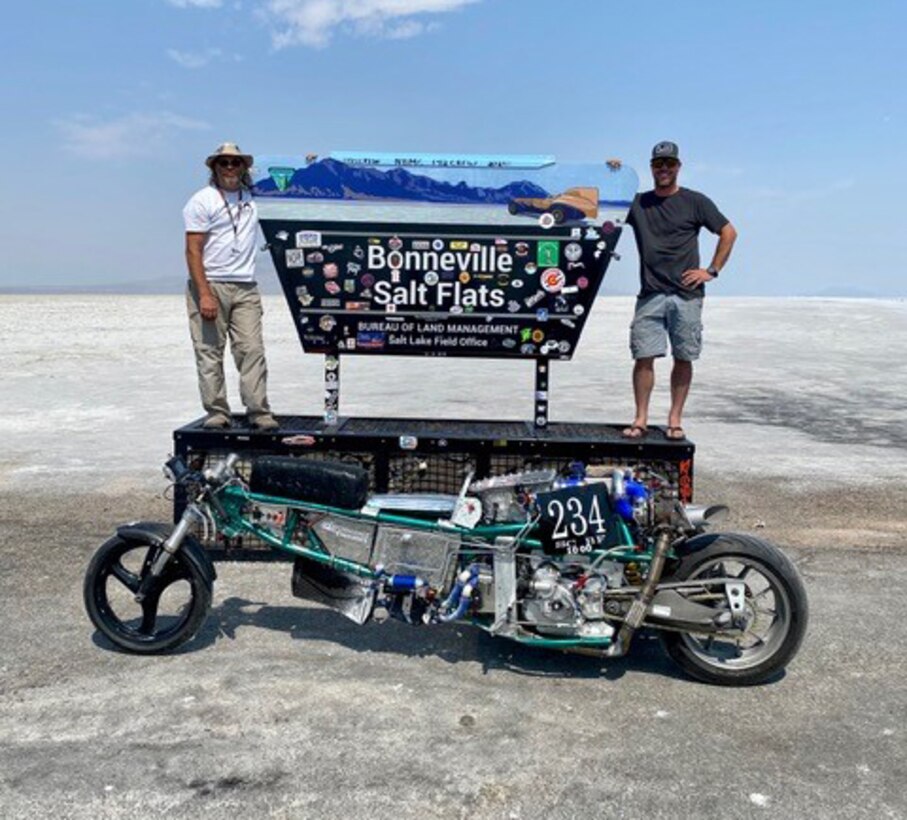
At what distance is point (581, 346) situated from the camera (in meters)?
23.7

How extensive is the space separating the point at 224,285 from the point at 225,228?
39 cm

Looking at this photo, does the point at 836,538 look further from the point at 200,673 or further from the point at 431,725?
the point at 200,673

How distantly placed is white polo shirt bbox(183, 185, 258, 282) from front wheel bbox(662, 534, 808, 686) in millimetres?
3717

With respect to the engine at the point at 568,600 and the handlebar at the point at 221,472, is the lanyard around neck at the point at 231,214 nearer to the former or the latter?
the handlebar at the point at 221,472

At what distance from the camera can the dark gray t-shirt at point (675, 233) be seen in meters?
6.18

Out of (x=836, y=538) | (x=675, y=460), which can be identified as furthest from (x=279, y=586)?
(x=836, y=538)

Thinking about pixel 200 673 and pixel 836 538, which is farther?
pixel 836 538

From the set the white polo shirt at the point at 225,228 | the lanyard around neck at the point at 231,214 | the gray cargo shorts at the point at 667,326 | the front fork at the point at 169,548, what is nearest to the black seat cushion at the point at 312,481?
the front fork at the point at 169,548

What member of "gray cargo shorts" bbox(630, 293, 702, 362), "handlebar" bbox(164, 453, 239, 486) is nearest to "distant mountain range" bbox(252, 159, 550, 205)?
"gray cargo shorts" bbox(630, 293, 702, 362)

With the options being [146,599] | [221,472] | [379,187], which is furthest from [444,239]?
[146,599]

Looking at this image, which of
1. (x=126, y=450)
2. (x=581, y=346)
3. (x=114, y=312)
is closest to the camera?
(x=126, y=450)

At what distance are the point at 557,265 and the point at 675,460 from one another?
1.58m

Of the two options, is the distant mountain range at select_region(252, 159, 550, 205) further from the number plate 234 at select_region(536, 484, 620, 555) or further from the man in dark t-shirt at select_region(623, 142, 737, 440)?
the number plate 234 at select_region(536, 484, 620, 555)

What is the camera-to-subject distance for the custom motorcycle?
4.30 metres
